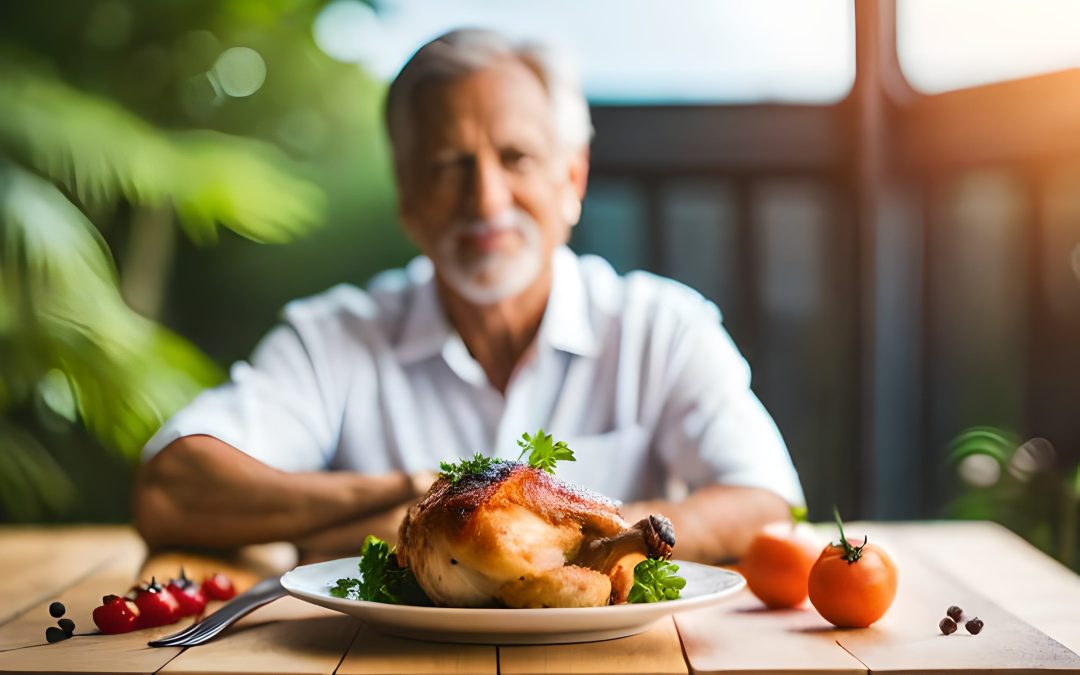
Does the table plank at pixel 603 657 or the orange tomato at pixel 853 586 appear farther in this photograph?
the orange tomato at pixel 853 586

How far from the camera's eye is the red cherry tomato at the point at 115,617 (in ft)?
3.63

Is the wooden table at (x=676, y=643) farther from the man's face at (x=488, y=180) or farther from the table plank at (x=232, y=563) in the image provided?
the man's face at (x=488, y=180)

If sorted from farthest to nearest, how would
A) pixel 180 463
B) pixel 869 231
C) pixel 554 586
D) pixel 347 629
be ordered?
pixel 869 231, pixel 180 463, pixel 347 629, pixel 554 586

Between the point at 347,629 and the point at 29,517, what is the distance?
4.73ft

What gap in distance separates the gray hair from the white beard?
0.16 meters

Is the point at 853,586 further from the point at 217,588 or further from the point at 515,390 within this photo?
the point at 515,390

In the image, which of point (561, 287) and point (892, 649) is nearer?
point (892, 649)

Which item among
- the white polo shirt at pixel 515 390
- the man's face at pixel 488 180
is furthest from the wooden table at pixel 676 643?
the man's face at pixel 488 180

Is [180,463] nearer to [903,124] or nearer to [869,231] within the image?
[869,231]

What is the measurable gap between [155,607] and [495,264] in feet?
3.08

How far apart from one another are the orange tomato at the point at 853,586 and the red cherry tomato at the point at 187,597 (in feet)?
2.10

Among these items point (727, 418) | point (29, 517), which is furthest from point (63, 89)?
point (727, 418)

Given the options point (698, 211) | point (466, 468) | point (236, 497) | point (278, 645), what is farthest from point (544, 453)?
point (698, 211)

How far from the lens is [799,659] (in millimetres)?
967
